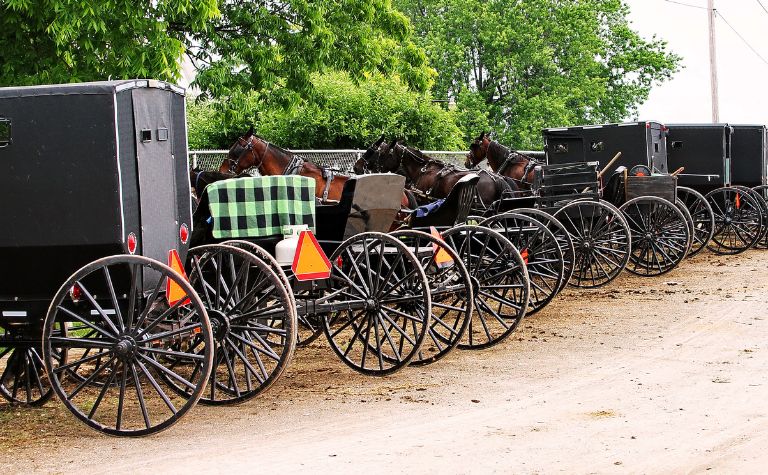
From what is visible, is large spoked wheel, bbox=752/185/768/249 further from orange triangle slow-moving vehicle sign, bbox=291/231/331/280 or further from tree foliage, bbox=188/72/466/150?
orange triangle slow-moving vehicle sign, bbox=291/231/331/280

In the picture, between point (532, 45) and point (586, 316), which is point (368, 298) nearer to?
point (586, 316)

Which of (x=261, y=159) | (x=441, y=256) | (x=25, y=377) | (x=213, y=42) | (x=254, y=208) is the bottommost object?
(x=25, y=377)

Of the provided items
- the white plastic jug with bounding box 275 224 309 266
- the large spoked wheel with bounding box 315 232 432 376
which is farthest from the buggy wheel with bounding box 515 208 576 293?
the white plastic jug with bounding box 275 224 309 266

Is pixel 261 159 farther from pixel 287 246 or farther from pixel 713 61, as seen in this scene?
pixel 713 61

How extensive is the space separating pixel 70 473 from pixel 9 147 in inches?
81.6

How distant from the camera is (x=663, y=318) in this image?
36.9ft

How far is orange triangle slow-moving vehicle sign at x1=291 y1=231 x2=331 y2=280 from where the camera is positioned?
316 inches

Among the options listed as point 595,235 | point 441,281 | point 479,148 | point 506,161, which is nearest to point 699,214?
point 506,161

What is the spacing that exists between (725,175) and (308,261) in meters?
13.0

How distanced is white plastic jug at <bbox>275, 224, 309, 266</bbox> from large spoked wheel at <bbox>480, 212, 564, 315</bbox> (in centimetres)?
348

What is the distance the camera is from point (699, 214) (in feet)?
56.3

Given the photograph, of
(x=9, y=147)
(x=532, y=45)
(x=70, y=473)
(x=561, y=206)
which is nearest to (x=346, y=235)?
(x=9, y=147)

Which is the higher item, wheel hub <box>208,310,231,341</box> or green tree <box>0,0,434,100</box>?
green tree <box>0,0,434,100</box>

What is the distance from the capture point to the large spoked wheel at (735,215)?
709 inches
